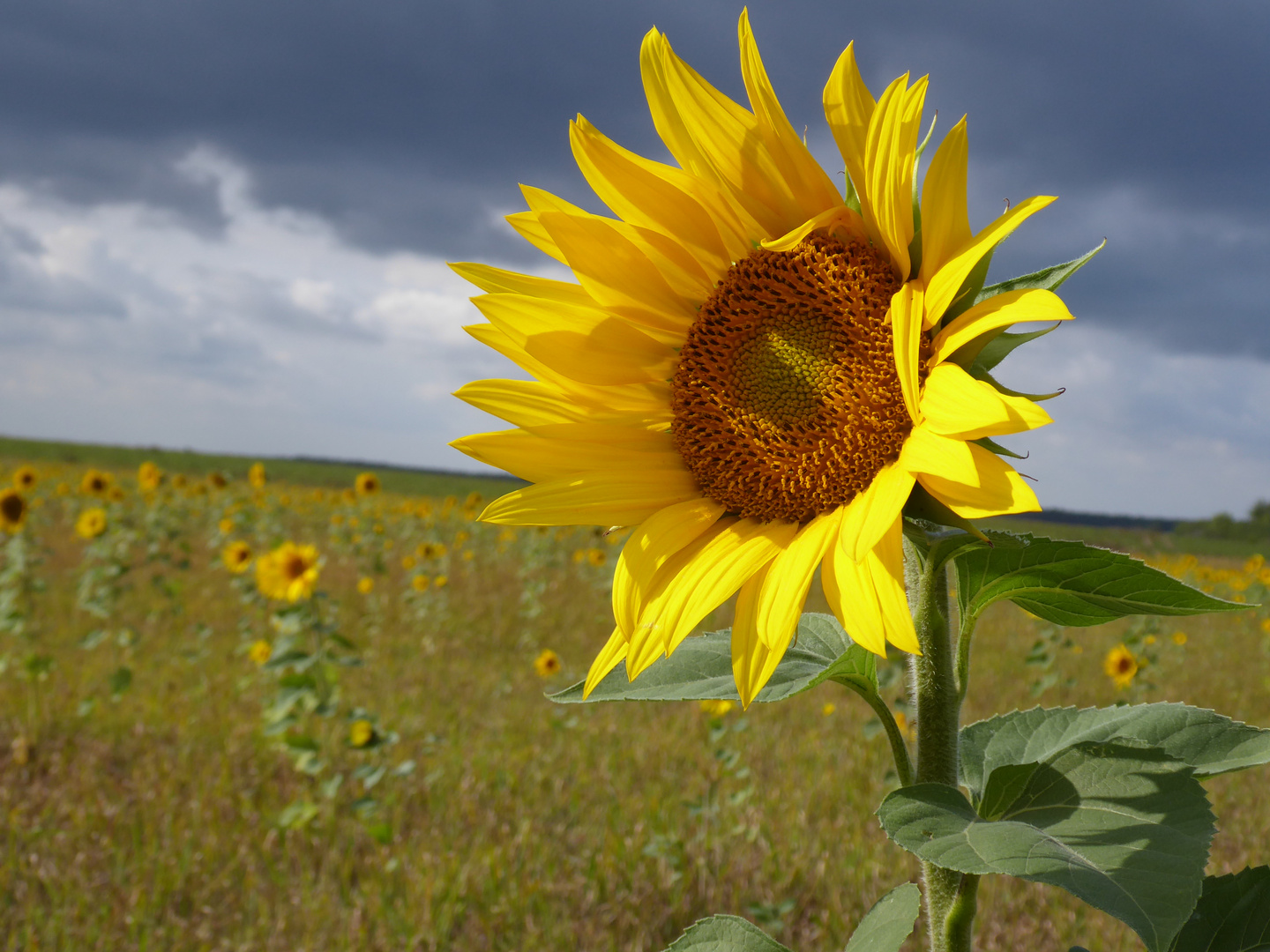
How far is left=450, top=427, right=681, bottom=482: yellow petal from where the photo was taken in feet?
3.58

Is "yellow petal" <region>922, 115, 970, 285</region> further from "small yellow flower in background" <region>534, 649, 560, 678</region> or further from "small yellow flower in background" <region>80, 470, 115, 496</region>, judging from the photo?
"small yellow flower in background" <region>80, 470, 115, 496</region>

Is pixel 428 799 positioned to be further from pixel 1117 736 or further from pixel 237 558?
pixel 1117 736

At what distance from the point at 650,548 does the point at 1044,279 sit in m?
0.51

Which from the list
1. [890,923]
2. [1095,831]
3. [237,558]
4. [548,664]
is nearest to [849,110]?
[1095,831]

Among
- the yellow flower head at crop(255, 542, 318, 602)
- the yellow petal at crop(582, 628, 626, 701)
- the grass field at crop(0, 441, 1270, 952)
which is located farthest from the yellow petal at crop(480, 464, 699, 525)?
the yellow flower head at crop(255, 542, 318, 602)

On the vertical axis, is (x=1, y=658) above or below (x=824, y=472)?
below

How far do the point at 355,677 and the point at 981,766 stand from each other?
5691mm

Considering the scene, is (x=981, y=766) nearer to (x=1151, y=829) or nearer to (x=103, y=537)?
(x=1151, y=829)

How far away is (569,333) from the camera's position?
114cm

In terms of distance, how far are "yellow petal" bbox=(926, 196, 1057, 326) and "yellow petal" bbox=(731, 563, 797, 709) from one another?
33 cm

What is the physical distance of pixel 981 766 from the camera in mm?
1108

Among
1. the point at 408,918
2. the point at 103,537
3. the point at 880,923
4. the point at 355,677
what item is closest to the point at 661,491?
the point at 880,923

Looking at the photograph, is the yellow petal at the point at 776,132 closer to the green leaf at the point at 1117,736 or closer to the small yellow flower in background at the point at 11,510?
the green leaf at the point at 1117,736

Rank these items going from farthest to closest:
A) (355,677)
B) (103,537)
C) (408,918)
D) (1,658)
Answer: (103,537), (355,677), (1,658), (408,918)
